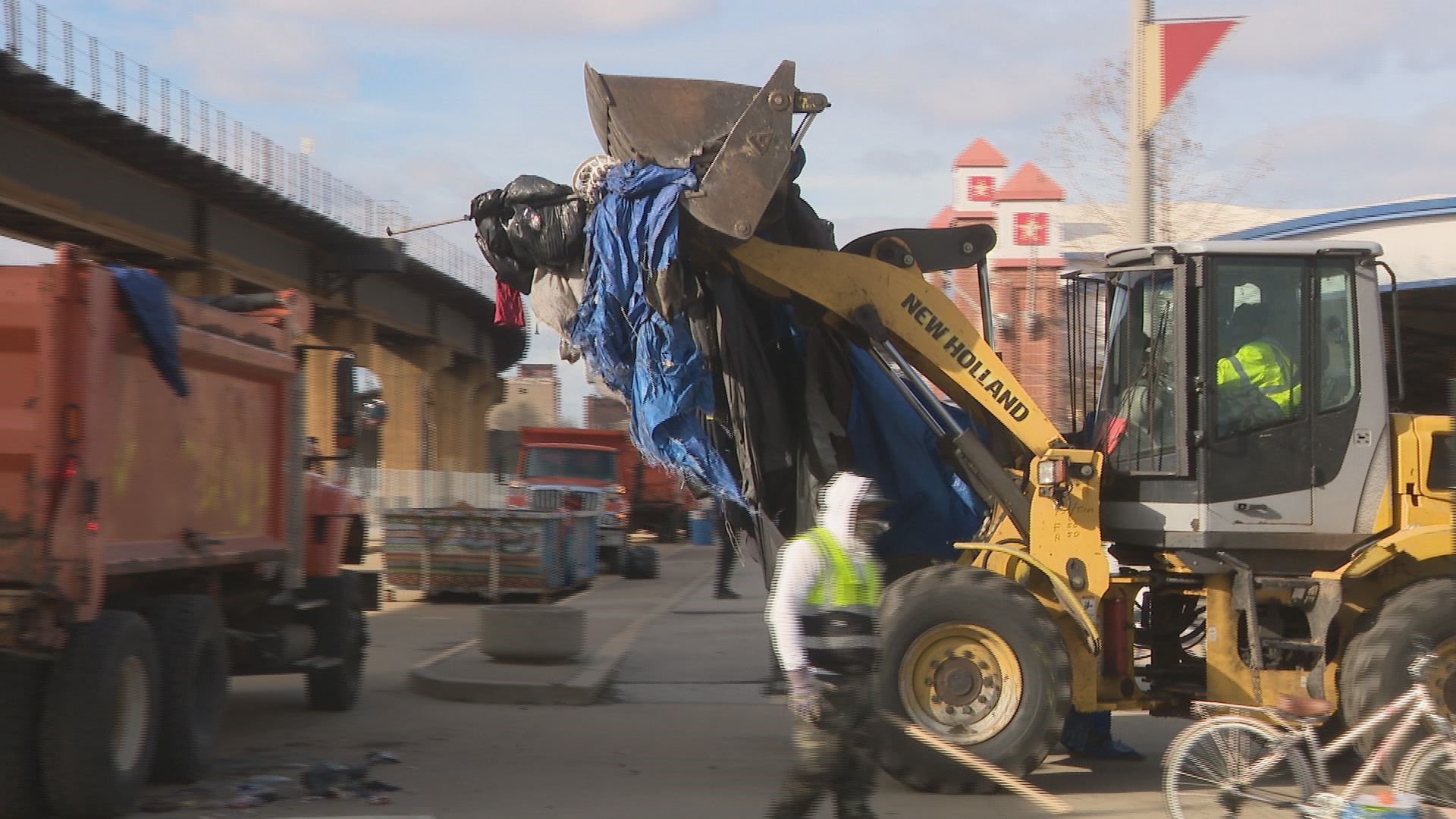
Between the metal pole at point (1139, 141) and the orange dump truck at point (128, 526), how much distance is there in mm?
5922

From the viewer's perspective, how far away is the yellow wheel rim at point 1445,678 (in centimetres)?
874

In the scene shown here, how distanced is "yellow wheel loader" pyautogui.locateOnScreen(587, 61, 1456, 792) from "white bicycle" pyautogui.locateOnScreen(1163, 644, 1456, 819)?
1.21 meters

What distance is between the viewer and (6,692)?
7.60 m

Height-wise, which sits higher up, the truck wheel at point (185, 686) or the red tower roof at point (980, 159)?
the red tower roof at point (980, 159)

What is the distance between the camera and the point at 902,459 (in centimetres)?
1045

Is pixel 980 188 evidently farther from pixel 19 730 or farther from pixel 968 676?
pixel 19 730

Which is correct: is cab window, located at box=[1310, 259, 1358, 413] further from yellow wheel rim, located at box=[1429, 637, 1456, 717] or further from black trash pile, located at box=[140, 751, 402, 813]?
black trash pile, located at box=[140, 751, 402, 813]

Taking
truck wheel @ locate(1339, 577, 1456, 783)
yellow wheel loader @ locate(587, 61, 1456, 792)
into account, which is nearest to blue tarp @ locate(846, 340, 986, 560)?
yellow wheel loader @ locate(587, 61, 1456, 792)

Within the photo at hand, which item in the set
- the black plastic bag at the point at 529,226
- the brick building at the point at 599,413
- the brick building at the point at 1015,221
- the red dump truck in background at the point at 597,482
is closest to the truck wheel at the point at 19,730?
the black plastic bag at the point at 529,226

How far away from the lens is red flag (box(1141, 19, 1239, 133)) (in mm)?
11305

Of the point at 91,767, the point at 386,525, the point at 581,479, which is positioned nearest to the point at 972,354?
the point at 91,767

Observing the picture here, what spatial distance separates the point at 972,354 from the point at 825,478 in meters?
1.18

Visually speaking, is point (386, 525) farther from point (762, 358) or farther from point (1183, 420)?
point (1183, 420)

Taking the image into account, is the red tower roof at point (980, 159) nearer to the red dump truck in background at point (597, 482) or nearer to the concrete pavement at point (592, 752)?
the red dump truck in background at point (597, 482)
